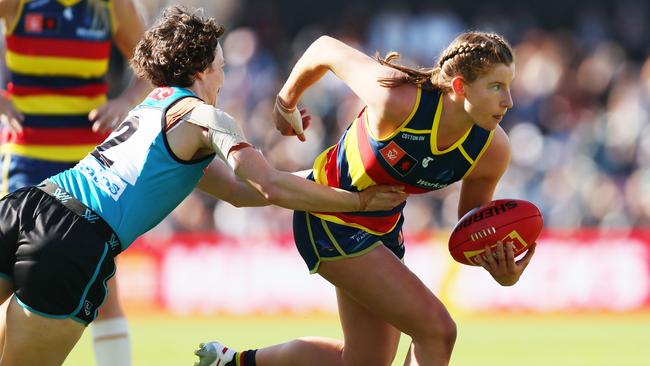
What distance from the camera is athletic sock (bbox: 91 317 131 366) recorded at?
21.6 ft

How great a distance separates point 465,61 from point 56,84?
2.55 meters

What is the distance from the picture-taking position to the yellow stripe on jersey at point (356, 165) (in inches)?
231

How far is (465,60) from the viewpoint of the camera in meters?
5.61

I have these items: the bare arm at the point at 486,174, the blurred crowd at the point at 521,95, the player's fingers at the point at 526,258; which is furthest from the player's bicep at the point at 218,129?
the blurred crowd at the point at 521,95

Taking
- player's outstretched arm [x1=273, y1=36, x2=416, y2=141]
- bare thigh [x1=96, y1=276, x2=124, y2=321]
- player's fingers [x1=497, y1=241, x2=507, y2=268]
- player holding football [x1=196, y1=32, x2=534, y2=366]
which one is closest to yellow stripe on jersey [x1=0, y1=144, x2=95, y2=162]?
bare thigh [x1=96, y1=276, x2=124, y2=321]

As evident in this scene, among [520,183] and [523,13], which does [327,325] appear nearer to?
[520,183]

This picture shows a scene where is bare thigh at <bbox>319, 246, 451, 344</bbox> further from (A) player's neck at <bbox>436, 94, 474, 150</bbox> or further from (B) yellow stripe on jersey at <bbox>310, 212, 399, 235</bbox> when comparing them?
(A) player's neck at <bbox>436, 94, 474, 150</bbox>

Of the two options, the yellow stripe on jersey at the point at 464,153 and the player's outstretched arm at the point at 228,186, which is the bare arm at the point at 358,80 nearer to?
the yellow stripe on jersey at the point at 464,153

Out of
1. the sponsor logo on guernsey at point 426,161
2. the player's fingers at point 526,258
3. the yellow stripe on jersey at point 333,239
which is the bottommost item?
the yellow stripe on jersey at point 333,239

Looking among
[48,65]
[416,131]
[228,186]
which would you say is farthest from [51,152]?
[416,131]

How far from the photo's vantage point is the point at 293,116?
248 inches

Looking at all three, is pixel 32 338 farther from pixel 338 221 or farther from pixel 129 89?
pixel 129 89

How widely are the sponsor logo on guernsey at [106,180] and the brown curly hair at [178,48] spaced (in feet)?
1.79

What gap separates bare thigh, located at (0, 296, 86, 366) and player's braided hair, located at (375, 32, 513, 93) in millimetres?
1848
